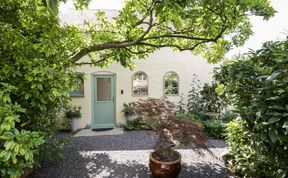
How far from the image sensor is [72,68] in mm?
2982

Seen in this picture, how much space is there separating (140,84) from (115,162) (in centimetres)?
425

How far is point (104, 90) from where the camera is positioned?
8.27 metres

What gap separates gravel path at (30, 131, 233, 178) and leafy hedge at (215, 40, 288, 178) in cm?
139

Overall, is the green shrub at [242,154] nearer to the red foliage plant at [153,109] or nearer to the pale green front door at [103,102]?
the red foliage plant at [153,109]

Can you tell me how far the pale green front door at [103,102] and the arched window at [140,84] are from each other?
3.17ft

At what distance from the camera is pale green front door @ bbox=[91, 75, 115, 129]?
8156mm

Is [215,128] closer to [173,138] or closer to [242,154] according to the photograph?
[242,154]

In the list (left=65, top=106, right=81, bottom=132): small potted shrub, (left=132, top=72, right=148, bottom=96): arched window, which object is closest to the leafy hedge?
(left=132, top=72, right=148, bottom=96): arched window

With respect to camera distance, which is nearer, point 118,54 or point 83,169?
point 83,169

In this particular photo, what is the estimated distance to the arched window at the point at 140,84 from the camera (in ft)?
27.9

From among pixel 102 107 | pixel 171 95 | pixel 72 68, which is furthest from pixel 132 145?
pixel 72 68

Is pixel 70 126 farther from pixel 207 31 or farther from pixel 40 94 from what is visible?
pixel 207 31

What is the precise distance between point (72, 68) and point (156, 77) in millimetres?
5789

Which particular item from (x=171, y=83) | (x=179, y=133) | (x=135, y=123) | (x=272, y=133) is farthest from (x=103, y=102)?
(x=272, y=133)
